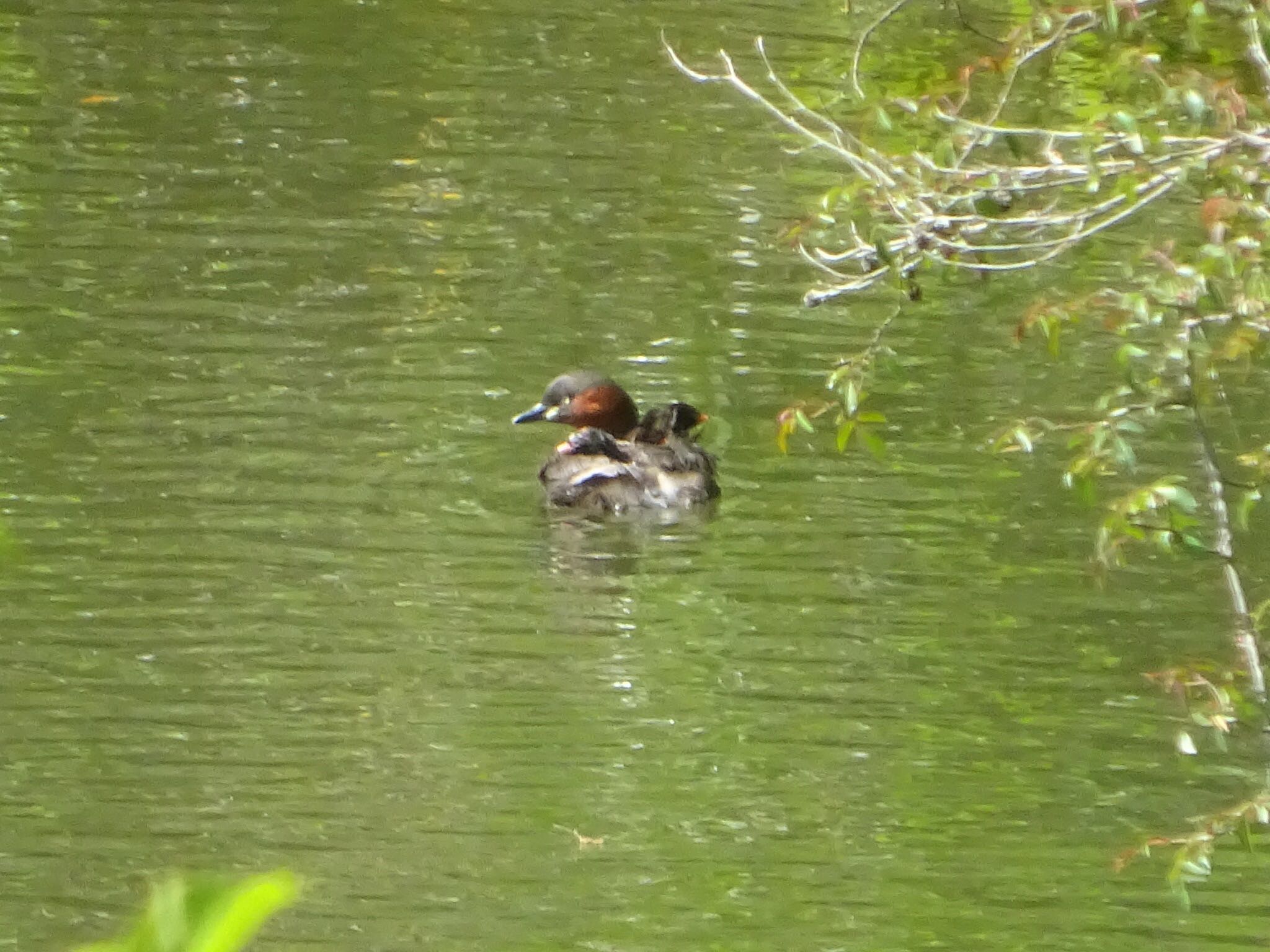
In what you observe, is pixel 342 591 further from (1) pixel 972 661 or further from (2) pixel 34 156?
(2) pixel 34 156

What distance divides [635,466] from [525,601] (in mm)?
1434

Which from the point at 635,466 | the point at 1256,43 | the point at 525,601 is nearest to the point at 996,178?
the point at 1256,43

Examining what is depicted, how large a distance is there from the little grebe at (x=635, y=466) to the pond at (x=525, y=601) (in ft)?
0.42

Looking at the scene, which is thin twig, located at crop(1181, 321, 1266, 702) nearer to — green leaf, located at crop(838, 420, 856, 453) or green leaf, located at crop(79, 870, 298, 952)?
green leaf, located at crop(838, 420, 856, 453)

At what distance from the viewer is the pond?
6039mm

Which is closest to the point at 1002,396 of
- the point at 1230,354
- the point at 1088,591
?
the point at 1088,591

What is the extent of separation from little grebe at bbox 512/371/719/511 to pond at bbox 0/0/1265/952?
129mm

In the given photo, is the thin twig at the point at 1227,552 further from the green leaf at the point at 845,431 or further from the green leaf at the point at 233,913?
the green leaf at the point at 233,913

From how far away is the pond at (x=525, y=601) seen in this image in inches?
238

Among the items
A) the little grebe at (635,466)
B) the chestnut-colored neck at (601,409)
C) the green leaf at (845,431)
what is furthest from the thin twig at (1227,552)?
the chestnut-colored neck at (601,409)

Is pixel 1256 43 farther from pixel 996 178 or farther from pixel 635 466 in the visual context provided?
pixel 635 466

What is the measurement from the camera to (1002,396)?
10.5 meters

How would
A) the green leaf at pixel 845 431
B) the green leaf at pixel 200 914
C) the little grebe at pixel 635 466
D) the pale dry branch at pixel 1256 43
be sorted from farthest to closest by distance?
1. the little grebe at pixel 635 466
2. the green leaf at pixel 845 431
3. the pale dry branch at pixel 1256 43
4. the green leaf at pixel 200 914

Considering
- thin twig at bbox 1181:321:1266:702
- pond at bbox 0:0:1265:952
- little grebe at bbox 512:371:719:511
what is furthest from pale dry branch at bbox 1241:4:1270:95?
little grebe at bbox 512:371:719:511
